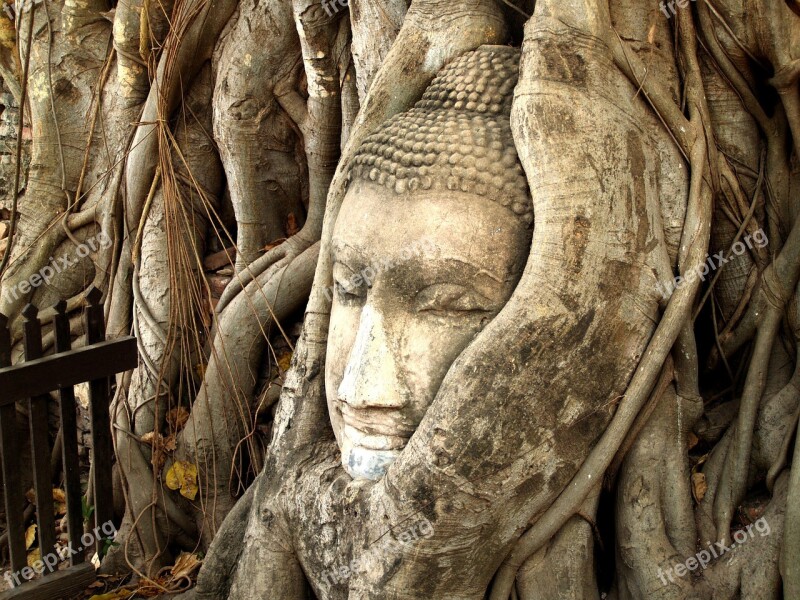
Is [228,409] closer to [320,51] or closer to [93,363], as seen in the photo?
[93,363]

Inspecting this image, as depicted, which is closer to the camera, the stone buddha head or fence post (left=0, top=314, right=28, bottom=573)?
the stone buddha head

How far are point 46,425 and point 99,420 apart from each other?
0.20 meters

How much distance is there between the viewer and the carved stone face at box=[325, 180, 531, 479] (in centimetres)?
242

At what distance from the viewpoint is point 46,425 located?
11.4 ft

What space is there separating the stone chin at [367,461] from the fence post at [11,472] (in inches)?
58.9

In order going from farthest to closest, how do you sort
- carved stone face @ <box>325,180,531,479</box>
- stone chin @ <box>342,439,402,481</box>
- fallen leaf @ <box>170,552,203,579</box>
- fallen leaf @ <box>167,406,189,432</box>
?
1. fallen leaf @ <box>167,406,189,432</box>
2. fallen leaf @ <box>170,552,203,579</box>
3. stone chin @ <box>342,439,402,481</box>
4. carved stone face @ <box>325,180,531,479</box>

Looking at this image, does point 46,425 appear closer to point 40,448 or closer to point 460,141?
point 40,448

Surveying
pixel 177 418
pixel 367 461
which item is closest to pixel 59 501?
pixel 177 418

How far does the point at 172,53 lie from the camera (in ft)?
13.5

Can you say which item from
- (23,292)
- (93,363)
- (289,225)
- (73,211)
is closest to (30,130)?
(73,211)

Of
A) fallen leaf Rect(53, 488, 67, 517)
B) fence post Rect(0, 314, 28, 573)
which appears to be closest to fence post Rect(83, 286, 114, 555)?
fence post Rect(0, 314, 28, 573)

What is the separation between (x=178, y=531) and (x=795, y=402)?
9.02ft

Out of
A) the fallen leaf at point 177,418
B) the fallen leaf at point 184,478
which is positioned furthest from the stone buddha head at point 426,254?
the fallen leaf at point 177,418

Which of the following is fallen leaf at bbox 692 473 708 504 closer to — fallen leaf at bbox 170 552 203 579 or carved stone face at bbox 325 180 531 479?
carved stone face at bbox 325 180 531 479
